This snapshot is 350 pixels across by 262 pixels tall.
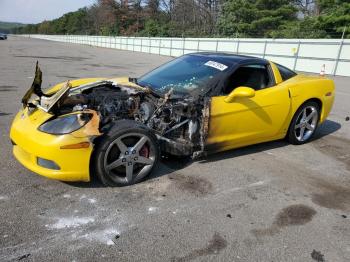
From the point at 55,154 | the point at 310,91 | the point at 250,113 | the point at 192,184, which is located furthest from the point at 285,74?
the point at 55,154

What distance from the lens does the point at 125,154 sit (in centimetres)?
363

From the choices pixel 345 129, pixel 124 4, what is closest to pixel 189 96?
pixel 345 129

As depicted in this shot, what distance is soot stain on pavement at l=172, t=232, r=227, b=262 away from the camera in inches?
105

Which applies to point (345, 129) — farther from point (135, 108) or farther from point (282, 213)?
point (135, 108)

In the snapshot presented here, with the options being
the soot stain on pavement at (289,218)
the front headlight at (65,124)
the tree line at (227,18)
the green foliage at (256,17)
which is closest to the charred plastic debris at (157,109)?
the front headlight at (65,124)

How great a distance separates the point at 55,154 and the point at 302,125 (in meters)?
3.82

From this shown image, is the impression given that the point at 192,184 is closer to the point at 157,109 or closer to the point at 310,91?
the point at 157,109

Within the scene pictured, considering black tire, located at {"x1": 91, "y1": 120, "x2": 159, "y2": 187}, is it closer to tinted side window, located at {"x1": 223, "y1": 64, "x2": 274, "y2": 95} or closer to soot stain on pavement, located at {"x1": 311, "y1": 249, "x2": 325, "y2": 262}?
tinted side window, located at {"x1": 223, "y1": 64, "x2": 274, "y2": 95}

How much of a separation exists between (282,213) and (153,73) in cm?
274

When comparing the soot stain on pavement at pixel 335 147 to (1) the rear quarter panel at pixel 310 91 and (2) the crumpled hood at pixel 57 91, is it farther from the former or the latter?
(2) the crumpled hood at pixel 57 91

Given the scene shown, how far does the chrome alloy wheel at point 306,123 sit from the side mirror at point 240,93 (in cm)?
154

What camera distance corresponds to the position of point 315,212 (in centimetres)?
349

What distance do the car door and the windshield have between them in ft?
0.76

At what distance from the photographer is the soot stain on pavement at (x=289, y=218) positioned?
3.10 meters
